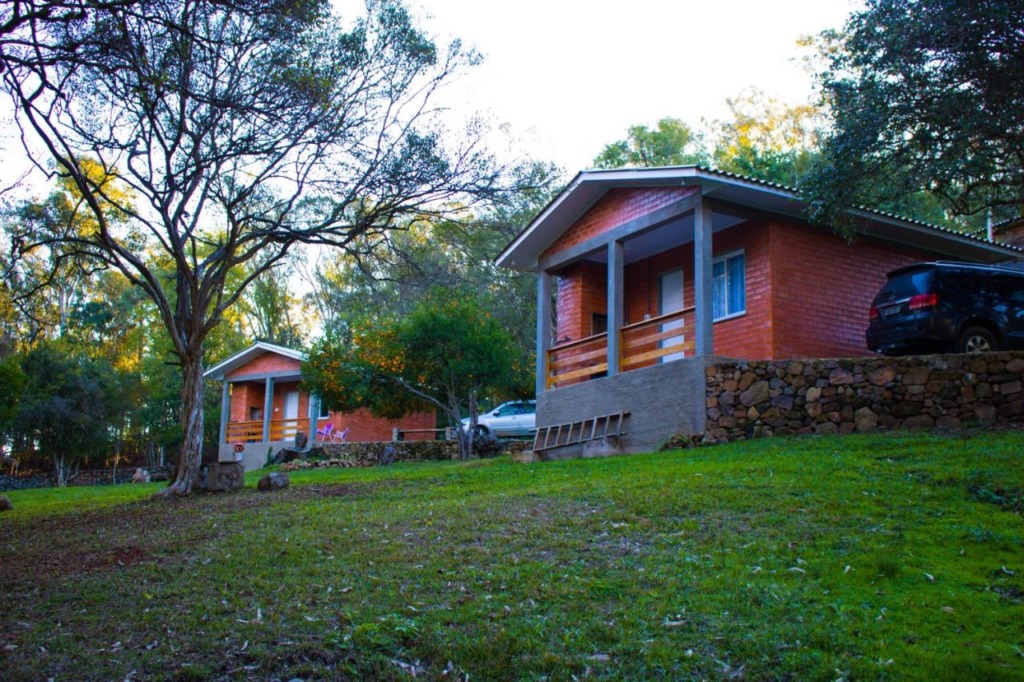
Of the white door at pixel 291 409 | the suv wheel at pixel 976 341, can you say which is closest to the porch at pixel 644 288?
the suv wheel at pixel 976 341

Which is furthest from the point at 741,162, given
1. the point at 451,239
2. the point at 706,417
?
the point at 706,417

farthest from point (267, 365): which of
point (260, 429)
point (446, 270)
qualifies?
point (446, 270)

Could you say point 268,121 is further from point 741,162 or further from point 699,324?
point 741,162

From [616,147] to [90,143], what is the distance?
84.3 feet

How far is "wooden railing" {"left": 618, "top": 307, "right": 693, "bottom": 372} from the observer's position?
48.9ft

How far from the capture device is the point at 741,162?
2972 centimetres

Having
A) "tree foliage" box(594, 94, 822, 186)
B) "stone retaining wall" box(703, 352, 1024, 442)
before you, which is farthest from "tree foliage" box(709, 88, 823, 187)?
"stone retaining wall" box(703, 352, 1024, 442)

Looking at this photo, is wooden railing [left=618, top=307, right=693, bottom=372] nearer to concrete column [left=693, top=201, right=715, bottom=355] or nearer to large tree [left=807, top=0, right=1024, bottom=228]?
concrete column [left=693, top=201, right=715, bottom=355]

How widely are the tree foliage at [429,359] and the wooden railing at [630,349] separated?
3.04 meters

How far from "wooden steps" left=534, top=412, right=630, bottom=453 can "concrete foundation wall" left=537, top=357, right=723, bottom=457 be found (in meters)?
0.12

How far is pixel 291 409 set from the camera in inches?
1423

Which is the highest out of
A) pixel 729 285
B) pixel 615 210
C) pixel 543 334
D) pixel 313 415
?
pixel 615 210

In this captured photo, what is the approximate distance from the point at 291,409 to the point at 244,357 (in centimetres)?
299

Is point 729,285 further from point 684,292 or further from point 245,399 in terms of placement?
point 245,399
